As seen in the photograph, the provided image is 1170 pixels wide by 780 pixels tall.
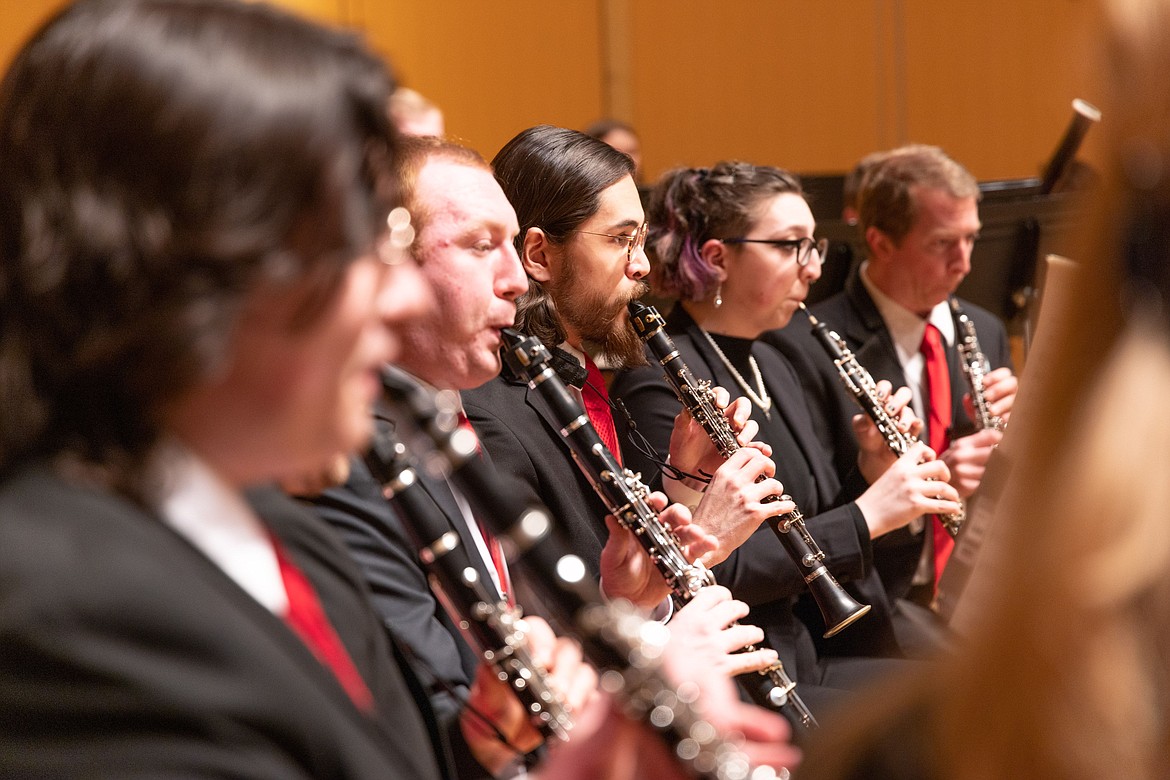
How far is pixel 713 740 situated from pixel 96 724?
53 cm

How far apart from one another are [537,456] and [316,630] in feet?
3.66

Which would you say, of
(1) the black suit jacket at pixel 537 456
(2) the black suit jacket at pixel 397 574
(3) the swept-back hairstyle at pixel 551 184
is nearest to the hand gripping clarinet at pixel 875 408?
(3) the swept-back hairstyle at pixel 551 184

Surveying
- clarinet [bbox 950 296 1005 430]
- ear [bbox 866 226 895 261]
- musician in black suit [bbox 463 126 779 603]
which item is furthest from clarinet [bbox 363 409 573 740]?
ear [bbox 866 226 895 261]

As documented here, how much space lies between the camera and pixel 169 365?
84cm

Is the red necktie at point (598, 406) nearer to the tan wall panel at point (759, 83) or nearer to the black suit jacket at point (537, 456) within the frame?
A: the black suit jacket at point (537, 456)

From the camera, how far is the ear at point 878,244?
11.7 ft

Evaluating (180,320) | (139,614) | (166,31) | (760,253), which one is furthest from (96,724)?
(760,253)

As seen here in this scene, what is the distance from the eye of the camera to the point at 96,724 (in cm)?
79

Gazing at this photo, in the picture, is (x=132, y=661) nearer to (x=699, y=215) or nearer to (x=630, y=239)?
(x=630, y=239)

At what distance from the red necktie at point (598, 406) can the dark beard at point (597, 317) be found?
5 cm

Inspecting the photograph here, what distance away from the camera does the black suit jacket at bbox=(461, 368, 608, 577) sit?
6.91ft

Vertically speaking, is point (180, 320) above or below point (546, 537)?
above

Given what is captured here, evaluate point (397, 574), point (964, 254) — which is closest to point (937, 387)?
point (964, 254)

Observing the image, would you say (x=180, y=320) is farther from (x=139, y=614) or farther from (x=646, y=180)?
(x=646, y=180)
